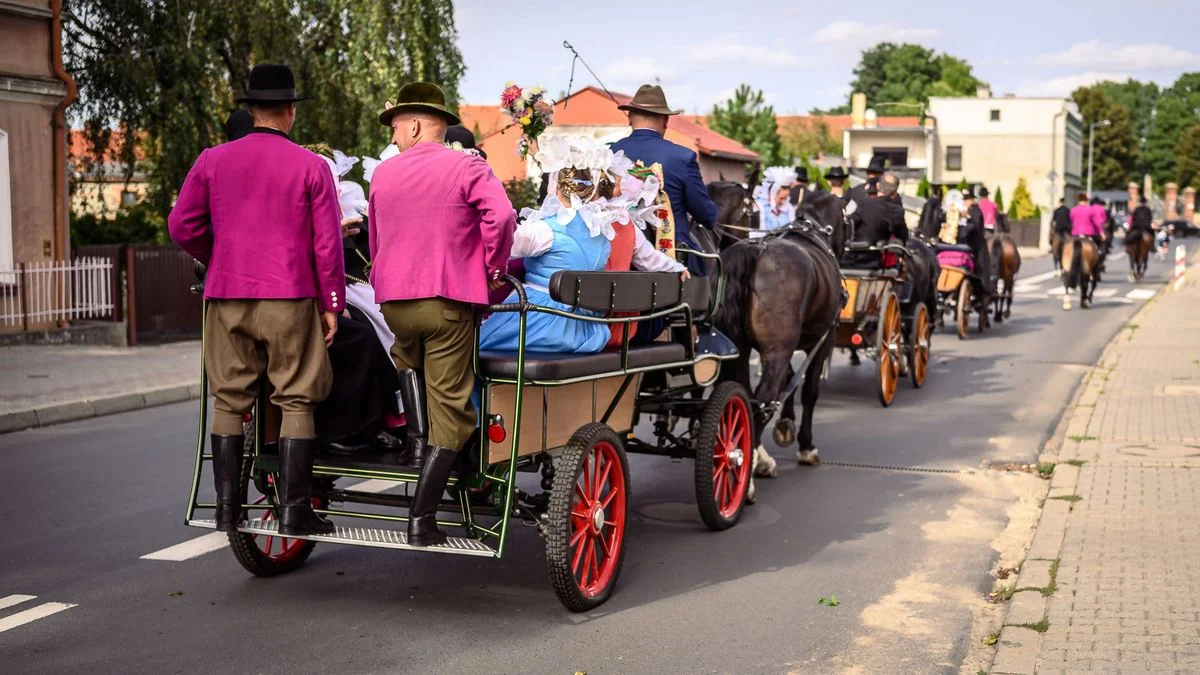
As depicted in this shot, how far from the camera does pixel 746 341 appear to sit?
888cm

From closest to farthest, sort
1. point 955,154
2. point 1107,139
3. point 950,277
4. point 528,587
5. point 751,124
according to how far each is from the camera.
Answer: point 528,587
point 950,277
point 751,124
point 955,154
point 1107,139

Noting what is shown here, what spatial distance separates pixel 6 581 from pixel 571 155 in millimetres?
3275

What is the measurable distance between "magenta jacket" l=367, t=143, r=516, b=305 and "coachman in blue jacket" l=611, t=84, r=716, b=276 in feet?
8.00

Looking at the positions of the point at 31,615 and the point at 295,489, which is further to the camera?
the point at 31,615

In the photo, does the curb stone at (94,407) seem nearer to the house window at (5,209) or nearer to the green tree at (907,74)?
the house window at (5,209)

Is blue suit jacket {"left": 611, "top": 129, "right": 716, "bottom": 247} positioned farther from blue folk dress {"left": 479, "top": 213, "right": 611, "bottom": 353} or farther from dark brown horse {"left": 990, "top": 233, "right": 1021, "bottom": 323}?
dark brown horse {"left": 990, "top": 233, "right": 1021, "bottom": 323}

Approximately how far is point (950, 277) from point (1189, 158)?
379ft

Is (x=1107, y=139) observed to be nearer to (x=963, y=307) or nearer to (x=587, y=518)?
(x=963, y=307)

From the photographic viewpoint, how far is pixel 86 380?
535 inches

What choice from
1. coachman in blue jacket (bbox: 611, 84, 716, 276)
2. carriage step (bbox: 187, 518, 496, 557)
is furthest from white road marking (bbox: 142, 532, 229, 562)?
coachman in blue jacket (bbox: 611, 84, 716, 276)

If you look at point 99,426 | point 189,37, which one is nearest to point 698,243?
point 99,426

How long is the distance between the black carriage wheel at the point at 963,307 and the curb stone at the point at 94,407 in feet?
34.6

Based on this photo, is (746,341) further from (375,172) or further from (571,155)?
(375,172)

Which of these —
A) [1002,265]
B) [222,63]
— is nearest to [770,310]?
[1002,265]
